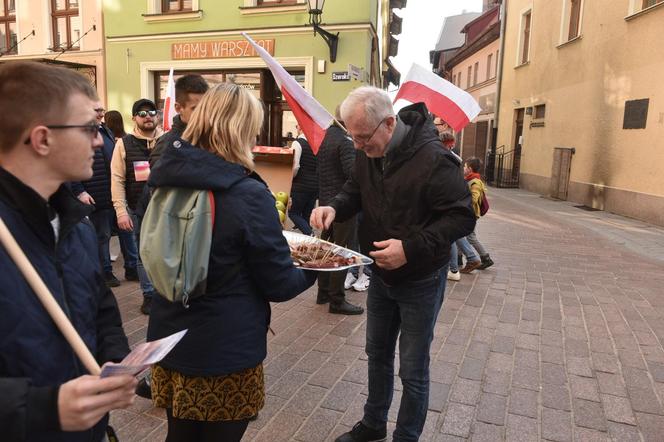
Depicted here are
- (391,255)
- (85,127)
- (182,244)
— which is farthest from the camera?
(391,255)

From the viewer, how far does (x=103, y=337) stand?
1.50 m

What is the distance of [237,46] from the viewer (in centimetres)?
1201

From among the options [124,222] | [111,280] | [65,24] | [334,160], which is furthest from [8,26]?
[334,160]

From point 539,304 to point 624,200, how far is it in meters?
7.93

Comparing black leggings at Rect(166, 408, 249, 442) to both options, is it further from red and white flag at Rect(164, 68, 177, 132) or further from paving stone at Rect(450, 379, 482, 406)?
red and white flag at Rect(164, 68, 177, 132)

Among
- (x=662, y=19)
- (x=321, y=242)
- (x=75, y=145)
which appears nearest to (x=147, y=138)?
(x=321, y=242)

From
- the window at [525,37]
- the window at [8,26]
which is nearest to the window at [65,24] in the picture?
the window at [8,26]

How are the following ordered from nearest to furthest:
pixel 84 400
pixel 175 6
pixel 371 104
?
pixel 84 400 < pixel 371 104 < pixel 175 6

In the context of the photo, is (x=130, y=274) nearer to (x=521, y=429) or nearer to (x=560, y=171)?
(x=521, y=429)

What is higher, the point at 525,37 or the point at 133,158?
the point at 525,37

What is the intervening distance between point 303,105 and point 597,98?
39.2ft

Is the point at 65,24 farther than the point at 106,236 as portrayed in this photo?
Yes

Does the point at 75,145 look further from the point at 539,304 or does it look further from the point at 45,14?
the point at 45,14

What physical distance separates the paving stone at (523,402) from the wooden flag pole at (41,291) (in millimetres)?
2783
